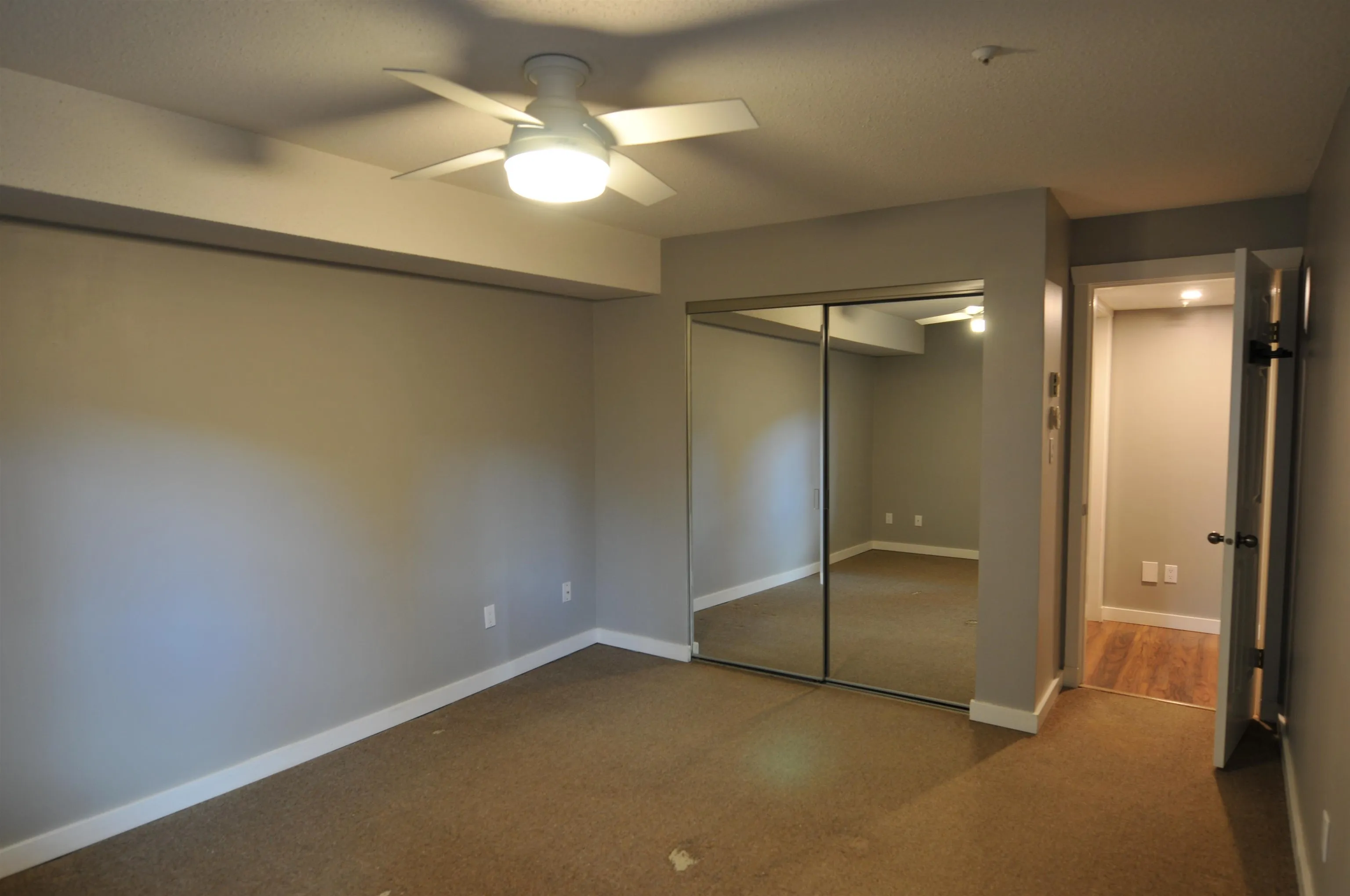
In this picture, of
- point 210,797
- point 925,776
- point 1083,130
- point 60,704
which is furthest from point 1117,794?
point 60,704

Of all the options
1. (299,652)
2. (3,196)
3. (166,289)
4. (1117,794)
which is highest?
(3,196)

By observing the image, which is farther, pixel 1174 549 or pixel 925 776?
pixel 1174 549

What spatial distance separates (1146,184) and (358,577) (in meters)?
3.78

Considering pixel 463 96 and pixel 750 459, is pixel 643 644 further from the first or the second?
pixel 463 96

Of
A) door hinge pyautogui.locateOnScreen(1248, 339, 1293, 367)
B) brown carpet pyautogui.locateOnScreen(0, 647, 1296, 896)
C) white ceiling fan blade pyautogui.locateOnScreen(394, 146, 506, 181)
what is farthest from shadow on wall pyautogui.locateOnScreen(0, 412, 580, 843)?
door hinge pyautogui.locateOnScreen(1248, 339, 1293, 367)

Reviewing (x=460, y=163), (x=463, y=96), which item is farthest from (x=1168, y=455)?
(x=463, y=96)

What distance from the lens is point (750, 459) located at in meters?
4.48

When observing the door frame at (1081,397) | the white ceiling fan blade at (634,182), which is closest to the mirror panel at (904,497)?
the door frame at (1081,397)

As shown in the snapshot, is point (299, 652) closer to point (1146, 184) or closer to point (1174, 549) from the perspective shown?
point (1146, 184)

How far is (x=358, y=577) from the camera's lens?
3.37 meters

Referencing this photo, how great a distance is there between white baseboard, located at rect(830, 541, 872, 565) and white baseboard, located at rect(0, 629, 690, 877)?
1.01 meters

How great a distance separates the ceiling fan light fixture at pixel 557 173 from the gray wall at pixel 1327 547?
2.06 m

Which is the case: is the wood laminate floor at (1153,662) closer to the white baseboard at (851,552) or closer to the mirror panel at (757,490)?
the white baseboard at (851,552)

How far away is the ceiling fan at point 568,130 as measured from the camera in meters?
1.91
